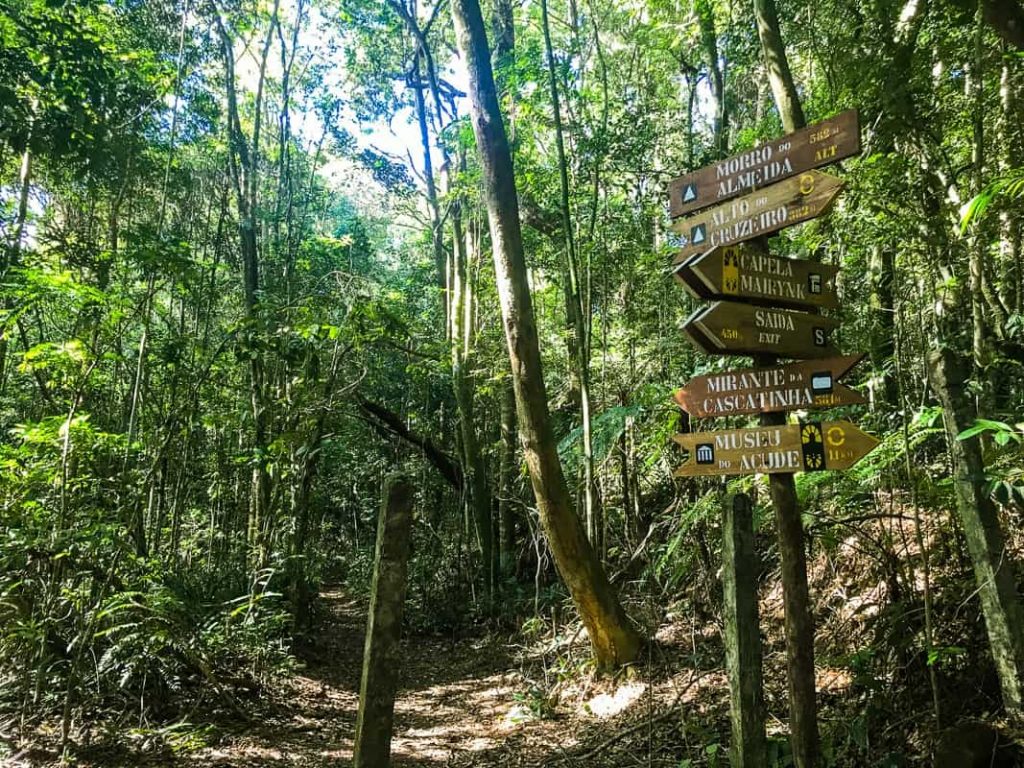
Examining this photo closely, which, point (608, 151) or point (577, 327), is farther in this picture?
point (608, 151)

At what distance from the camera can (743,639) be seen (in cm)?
287

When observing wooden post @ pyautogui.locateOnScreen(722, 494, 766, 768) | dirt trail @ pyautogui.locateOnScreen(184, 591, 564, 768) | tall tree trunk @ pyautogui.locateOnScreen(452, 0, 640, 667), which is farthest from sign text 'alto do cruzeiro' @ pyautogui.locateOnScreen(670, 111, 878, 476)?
dirt trail @ pyautogui.locateOnScreen(184, 591, 564, 768)

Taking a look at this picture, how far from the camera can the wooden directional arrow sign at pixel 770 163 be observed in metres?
3.13

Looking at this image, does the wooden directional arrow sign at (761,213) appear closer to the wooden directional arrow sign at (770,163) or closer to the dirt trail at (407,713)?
the wooden directional arrow sign at (770,163)

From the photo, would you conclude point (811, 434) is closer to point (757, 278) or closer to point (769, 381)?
point (769, 381)

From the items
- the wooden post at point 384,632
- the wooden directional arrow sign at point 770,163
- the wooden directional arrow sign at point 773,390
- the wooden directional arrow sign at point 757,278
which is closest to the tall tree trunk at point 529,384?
the wooden directional arrow sign at point 770,163

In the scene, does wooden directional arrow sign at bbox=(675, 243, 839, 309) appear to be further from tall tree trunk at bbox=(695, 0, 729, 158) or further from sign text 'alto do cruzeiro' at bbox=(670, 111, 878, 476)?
tall tree trunk at bbox=(695, 0, 729, 158)

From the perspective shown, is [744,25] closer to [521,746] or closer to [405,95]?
[521,746]

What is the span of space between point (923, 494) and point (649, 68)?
9.96 m

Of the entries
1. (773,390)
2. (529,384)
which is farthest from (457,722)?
(773,390)

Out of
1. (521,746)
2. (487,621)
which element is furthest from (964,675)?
(487,621)

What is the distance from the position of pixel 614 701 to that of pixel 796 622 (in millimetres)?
3109

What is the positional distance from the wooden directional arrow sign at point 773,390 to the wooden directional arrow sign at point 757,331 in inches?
4.9

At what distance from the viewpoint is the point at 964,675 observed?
11.6 ft
